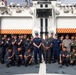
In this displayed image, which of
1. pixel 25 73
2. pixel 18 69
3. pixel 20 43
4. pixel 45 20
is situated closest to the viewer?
pixel 25 73

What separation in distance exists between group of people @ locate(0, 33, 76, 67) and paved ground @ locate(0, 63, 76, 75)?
0.48m

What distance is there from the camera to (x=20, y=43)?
15.2 meters

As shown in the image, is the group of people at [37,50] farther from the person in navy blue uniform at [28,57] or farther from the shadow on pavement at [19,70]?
the shadow on pavement at [19,70]

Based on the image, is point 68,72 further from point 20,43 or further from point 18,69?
point 20,43

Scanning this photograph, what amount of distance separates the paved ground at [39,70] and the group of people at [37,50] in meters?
0.48

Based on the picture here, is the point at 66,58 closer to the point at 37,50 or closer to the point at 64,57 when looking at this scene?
the point at 64,57

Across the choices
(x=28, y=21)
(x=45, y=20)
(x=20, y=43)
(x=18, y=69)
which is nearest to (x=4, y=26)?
(x=28, y=21)

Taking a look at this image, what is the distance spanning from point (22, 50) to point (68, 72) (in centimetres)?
322

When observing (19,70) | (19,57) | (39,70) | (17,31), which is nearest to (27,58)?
(19,57)

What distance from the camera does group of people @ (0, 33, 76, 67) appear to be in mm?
14711

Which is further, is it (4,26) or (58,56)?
(4,26)

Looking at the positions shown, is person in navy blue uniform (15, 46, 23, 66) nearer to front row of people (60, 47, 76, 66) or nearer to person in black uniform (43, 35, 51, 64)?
person in black uniform (43, 35, 51, 64)

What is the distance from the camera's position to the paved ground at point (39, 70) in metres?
12.9

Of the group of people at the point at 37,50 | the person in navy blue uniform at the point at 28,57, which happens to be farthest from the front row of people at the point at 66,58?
the person in navy blue uniform at the point at 28,57
